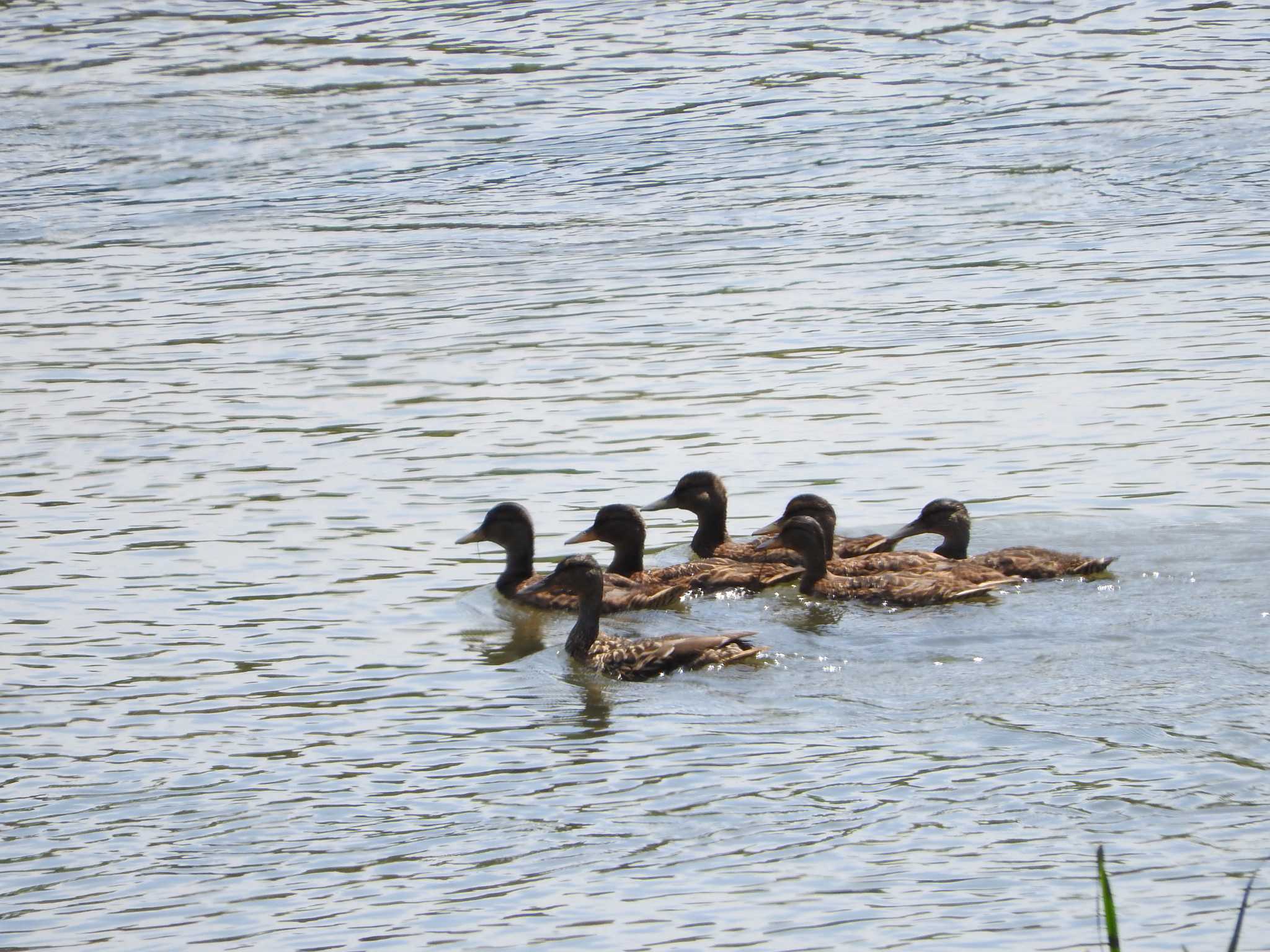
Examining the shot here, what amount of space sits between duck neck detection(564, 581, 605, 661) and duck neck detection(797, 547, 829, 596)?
1.01 meters

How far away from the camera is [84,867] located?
23.8 ft

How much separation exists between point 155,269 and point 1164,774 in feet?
40.6

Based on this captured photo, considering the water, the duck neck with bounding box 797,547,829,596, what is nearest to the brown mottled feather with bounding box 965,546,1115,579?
the water

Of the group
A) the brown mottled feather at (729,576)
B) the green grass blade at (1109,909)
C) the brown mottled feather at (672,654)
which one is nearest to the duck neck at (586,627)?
the brown mottled feather at (672,654)

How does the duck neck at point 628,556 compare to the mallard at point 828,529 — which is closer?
the mallard at point 828,529

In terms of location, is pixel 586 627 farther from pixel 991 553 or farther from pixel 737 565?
pixel 991 553

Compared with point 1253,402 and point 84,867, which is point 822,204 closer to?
point 1253,402

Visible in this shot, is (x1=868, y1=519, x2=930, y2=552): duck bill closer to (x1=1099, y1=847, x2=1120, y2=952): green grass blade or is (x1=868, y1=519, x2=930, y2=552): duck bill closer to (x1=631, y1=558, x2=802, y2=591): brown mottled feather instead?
(x1=631, y1=558, x2=802, y2=591): brown mottled feather

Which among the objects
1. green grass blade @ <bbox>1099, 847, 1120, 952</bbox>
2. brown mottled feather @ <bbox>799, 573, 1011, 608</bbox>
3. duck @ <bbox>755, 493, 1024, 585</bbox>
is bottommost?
brown mottled feather @ <bbox>799, 573, 1011, 608</bbox>

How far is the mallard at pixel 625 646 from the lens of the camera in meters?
9.16

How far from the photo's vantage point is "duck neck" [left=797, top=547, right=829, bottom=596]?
10.2 meters

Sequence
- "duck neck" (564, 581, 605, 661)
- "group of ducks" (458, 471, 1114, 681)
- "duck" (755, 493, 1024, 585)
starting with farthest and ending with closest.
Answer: "duck" (755, 493, 1024, 585)
"group of ducks" (458, 471, 1114, 681)
"duck neck" (564, 581, 605, 661)

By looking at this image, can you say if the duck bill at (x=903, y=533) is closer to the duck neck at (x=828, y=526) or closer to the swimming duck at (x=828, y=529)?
the swimming duck at (x=828, y=529)

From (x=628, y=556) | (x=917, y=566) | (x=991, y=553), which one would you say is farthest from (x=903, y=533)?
(x=628, y=556)
